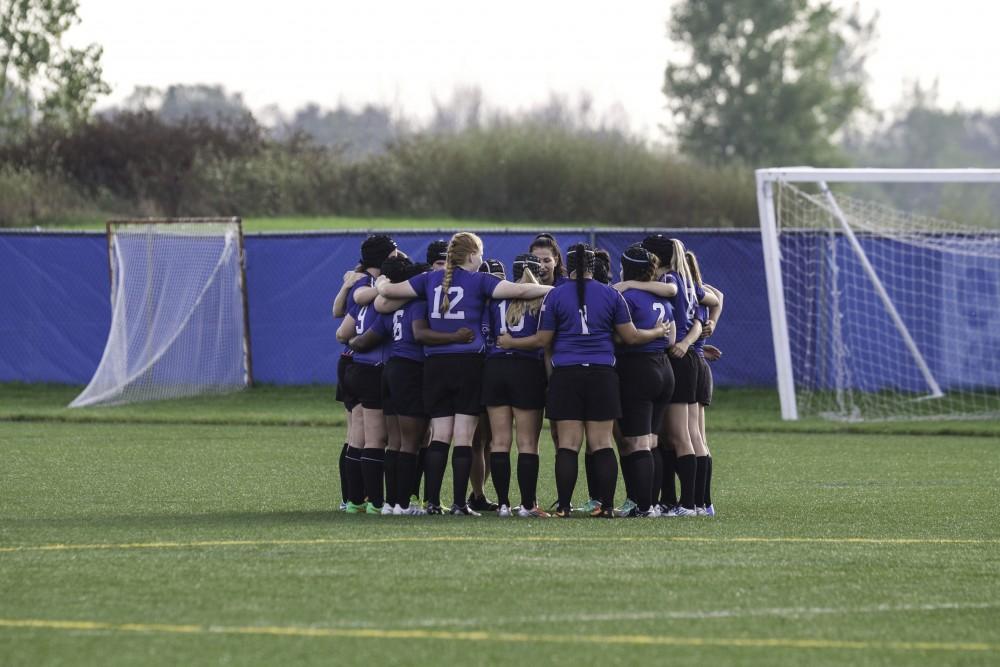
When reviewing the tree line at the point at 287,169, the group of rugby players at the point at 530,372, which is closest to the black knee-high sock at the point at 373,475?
the group of rugby players at the point at 530,372

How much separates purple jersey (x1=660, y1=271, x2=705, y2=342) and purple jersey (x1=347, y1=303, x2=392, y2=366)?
6.66ft

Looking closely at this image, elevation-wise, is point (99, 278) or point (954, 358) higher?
point (99, 278)

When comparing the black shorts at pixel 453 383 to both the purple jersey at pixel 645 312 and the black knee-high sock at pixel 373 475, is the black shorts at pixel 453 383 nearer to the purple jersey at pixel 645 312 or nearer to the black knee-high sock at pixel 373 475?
the black knee-high sock at pixel 373 475

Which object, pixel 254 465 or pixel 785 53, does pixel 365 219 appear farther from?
pixel 785 53

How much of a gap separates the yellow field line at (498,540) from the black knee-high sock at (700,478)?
1.54 m

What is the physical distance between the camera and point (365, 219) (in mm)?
38719

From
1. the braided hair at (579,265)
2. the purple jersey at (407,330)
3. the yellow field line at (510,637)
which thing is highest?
the braided hair at (579,265)

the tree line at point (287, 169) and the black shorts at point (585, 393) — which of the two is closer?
the black shorts at point (585, 393)

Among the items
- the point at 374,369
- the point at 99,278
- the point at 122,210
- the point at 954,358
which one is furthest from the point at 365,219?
the point at 374,369

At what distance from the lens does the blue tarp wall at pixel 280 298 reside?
927 inches

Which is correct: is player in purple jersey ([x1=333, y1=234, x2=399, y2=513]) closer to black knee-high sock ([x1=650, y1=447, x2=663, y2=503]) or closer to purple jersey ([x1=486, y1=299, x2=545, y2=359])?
purple jersey ([x1=486, y1=299, x2=545, y2=359])

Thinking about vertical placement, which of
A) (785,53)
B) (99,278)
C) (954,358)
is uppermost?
(785,53)

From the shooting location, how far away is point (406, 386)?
11328mm

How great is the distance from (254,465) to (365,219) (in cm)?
2380
